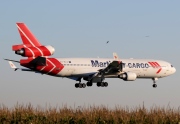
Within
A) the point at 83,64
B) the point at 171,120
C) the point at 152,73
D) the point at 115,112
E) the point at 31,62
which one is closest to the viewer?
the point at 171,120

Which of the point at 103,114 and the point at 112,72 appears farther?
the point at 112,72

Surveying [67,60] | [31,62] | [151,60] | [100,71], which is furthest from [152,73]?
[31,62]

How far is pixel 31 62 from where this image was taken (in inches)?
3226

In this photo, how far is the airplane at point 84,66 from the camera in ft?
270

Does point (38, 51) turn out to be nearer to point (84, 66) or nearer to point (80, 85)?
point (84, 66)

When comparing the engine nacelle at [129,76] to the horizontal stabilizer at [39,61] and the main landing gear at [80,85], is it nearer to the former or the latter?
the main landing gear at [80,85]

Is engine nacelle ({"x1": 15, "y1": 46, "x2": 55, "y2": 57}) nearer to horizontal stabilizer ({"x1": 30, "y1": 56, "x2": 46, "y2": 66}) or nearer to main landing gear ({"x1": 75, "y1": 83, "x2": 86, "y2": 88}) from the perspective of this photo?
horizontal stabilizer ({"x1": 30, "y1": 56, "x2": 46, "y2": 66})

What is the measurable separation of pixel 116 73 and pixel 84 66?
665 centimetres

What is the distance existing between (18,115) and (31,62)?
36.6m

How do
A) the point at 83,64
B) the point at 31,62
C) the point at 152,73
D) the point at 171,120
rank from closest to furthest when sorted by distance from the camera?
the point at 171,120 < the point at 31,62 < the point at 83,64 < the point at 152,73

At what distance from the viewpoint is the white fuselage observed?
287ft

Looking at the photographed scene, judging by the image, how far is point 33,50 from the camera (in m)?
81.7

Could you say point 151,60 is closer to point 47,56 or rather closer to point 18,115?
point 47,56

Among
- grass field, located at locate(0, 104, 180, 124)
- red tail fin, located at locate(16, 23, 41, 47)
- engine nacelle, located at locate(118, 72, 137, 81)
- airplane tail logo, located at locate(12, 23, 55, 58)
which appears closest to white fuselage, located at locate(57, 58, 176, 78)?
engine nacelle, located at locate(118, 72, 137, 81)
